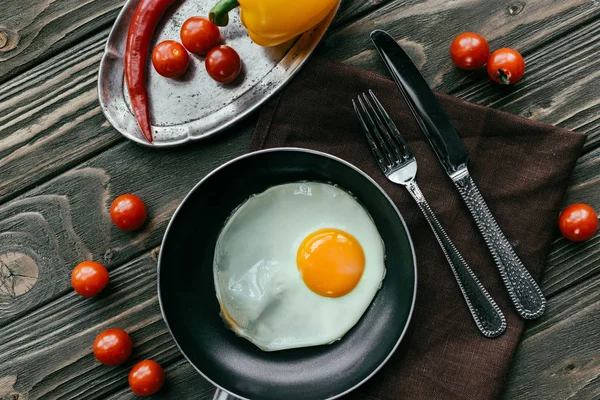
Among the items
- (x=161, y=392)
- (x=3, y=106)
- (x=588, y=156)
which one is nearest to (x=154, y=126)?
(x=3, y=106)

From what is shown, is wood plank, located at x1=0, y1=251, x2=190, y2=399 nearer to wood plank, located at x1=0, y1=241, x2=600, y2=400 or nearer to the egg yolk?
wood plank, located at x1=0, y1=241, x2=600, y2=400

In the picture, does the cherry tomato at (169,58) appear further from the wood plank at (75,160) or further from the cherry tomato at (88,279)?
the cherry tomato at (88,279)

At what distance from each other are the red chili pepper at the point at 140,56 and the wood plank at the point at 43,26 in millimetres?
95

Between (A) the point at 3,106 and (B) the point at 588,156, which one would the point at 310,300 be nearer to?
→ (B) the point at 588,156

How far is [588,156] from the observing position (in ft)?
4.72

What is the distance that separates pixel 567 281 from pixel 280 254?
0.69 meters

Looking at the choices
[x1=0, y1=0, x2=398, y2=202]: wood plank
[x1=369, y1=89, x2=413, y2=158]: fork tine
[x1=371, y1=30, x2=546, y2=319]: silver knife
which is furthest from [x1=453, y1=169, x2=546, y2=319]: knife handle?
[x1=0, y1=0, x2=398, y2=202]: wood plank

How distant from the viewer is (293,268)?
4.50 feet

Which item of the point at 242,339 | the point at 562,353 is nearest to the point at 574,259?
the point at 562,353

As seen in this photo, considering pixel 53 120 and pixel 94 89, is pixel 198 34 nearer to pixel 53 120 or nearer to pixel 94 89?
pixel 94 89

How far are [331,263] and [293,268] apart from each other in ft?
0.30

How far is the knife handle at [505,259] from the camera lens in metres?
1.37

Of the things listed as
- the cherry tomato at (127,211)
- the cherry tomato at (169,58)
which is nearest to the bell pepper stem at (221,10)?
the cherry tomato at (169,58)

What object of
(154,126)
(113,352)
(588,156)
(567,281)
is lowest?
(567,281)
